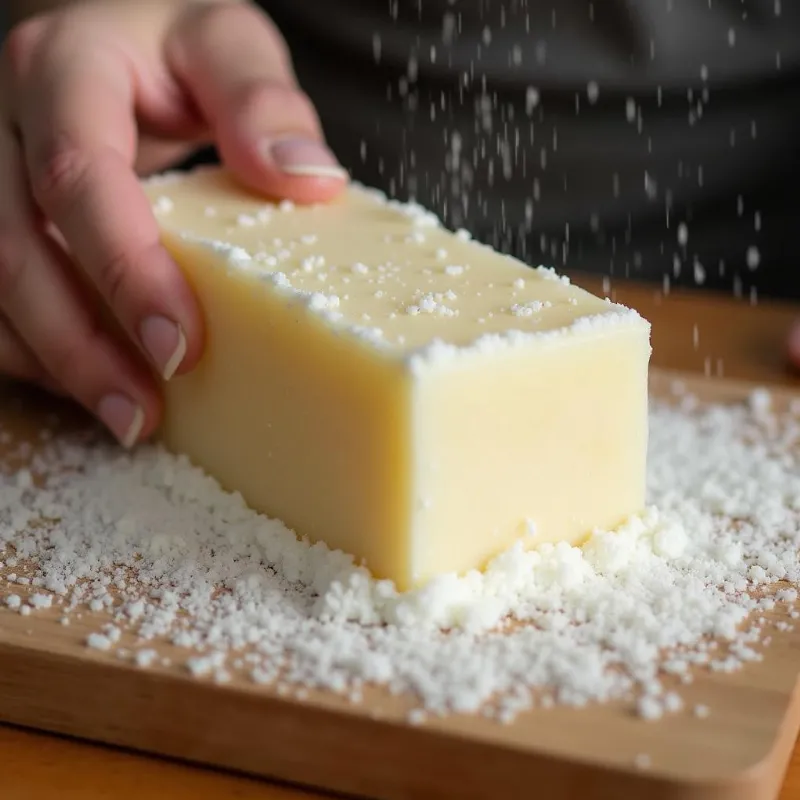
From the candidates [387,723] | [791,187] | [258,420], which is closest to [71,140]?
[258,420]

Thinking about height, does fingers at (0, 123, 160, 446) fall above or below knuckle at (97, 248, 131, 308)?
below

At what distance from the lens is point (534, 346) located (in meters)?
1.09

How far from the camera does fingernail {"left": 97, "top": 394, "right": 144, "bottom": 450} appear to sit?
141 centimetres

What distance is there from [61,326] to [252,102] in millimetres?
349

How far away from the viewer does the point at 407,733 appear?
91 cm

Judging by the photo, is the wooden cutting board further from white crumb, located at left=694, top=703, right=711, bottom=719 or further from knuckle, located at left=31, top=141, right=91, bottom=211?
knuckle, located at left=31, top=141, right=91, bottom=211

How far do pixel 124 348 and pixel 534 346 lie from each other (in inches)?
22.7

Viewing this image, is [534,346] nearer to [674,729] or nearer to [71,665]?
[674,729]

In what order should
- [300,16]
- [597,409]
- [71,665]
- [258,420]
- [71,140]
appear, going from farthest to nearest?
[300,16], [71,140], [258,420], [597,409], [71,665]

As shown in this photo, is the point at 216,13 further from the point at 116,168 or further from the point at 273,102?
the point at 116,168

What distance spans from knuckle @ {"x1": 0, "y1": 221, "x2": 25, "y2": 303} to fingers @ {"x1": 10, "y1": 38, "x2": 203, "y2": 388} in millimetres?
49

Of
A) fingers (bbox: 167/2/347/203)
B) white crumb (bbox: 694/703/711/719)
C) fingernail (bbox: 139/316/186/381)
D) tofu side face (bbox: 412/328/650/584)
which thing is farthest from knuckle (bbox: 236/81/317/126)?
white crumb (bbox: 694/703/711/719)

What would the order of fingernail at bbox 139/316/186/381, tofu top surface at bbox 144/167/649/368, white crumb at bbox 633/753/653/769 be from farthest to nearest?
A: fingernail at bbox 139/316/186/381 → tofu top surface at bbox 144/167/649/368 → white crumb at bbox 633/753/653/769

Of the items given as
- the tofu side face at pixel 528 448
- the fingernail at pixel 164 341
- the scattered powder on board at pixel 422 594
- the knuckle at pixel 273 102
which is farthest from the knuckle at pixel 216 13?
the tofu side face at pixel 528 448
